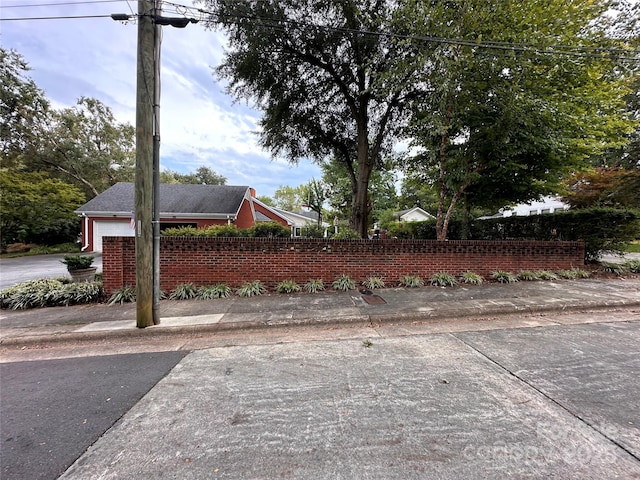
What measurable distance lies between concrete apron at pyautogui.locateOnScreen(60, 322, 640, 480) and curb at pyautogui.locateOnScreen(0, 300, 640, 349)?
985 millimetres

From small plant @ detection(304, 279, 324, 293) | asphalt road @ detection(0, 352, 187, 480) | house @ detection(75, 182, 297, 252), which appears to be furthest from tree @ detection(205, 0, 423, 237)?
asphalt road @ detection(0, 352, 187, 480)

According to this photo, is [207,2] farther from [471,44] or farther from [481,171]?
[481,171]

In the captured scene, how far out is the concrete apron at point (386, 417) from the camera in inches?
73.7

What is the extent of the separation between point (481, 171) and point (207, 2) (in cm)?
981

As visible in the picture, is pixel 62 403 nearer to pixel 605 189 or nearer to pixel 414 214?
pixel 605 189

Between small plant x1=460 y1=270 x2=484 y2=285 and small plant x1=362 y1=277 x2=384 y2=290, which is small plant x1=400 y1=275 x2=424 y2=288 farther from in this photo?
small plant x1=460 y1=270 x2=484 y2=285

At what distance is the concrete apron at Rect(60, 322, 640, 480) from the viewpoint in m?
1.87

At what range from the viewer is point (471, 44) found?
6.27 meters

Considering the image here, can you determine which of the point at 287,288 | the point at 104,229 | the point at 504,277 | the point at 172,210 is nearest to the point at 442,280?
the point at 504,277

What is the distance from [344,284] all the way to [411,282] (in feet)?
5.94

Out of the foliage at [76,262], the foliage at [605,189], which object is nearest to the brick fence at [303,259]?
the foliage at [76,262]

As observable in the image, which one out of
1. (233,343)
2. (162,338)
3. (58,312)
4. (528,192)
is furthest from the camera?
(528,192)

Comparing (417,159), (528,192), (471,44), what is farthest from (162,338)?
(528,192)

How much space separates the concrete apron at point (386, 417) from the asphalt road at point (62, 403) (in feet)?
0.55
